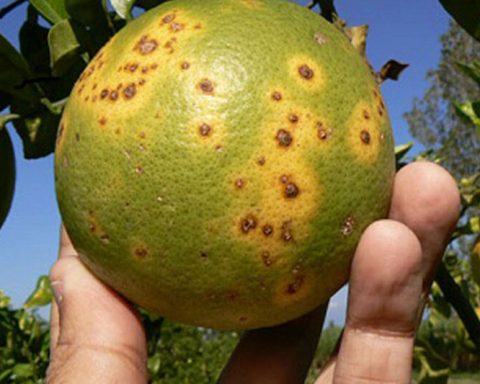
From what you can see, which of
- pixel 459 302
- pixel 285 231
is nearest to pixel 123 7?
pixel 285 231

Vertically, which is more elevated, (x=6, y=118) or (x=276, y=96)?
(x=276, y=96)

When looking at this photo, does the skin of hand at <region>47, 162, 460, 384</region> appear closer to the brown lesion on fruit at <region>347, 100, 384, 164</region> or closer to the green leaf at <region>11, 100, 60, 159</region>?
the brown lesion on fruit at <region>347, 100, 384, 164</region>

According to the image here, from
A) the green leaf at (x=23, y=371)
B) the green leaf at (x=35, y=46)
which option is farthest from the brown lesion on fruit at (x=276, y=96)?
the green leaf at (x=23, y=371)

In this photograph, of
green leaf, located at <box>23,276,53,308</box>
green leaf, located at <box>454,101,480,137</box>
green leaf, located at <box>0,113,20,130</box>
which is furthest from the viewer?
green leaf, located at <box>23,276,53,308</box>

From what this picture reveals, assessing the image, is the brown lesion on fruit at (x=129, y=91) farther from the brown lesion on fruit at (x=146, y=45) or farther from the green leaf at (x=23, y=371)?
the green leaf at (x=23, y=371)

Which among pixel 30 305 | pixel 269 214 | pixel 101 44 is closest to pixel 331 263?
pixel 269 214

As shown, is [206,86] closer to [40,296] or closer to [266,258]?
[266,258]

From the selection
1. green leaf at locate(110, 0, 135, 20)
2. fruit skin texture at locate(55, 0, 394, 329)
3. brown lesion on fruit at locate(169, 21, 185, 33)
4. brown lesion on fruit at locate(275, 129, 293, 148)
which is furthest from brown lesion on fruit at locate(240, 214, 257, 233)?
green leaf at locate(110, 0, 135, 20)
